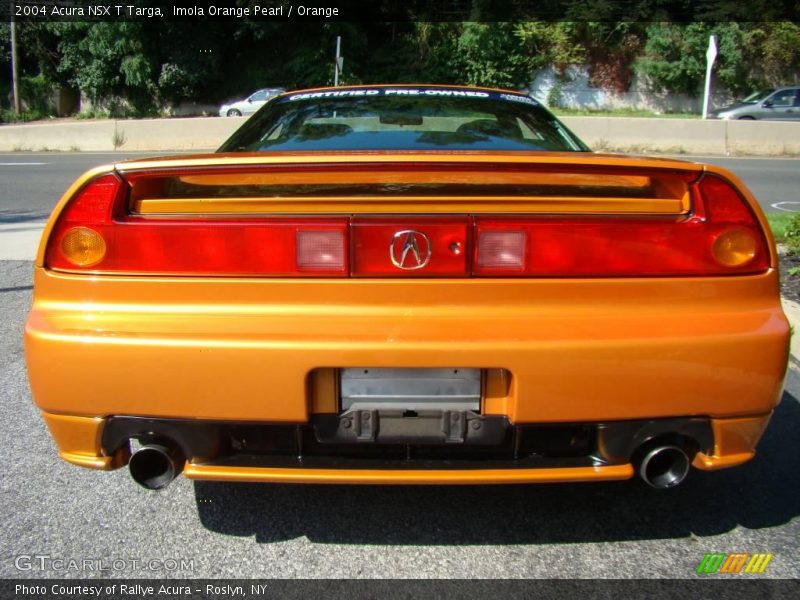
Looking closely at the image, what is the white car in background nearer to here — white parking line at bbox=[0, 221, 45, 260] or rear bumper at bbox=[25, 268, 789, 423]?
white parking line at bbox=[0, 221, 45, 260]

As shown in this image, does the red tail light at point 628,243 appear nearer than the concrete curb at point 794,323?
Yes

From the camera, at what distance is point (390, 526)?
7.98ft

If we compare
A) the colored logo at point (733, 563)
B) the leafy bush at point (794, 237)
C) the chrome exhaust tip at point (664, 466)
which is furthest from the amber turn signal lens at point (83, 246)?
the leafy bush at point (794, 237)

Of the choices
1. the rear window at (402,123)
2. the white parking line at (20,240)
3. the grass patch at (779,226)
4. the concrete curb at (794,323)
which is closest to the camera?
the rear window at (402,123)

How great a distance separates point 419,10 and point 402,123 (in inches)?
1310

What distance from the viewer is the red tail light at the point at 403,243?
6.41 ft

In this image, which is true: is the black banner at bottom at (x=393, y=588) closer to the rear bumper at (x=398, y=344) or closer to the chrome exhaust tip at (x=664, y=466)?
the chrome exhaust tip at (x=664, y=466)

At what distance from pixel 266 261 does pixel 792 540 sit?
1.96 meters

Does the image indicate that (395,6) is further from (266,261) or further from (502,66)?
(266,261)

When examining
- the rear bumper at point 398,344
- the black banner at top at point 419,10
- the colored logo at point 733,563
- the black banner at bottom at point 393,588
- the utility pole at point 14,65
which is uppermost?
the black banner at top at point 419,10

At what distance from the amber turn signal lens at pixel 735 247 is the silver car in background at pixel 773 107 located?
71.4 feet

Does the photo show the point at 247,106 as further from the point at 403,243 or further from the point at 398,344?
the point at 398,344

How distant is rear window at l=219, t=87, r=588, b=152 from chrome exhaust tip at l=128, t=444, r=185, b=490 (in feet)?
4.61

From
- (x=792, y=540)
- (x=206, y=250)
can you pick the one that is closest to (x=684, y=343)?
(x=792, y=540)
